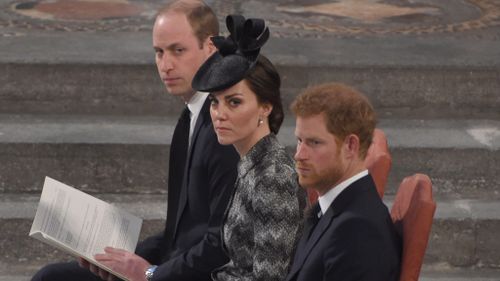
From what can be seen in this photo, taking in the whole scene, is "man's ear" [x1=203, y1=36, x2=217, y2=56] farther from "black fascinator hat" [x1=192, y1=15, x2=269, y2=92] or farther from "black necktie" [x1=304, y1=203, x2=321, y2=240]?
"black necktie" [x1=304, y1=203, x2=321, y2=240]

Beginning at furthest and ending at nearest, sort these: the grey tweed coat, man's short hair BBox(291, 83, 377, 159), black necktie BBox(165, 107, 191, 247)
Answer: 1. black necktie BBox(165, 107, 191, 247)
2. the grey tweed coat
3. man's short hair BBox(291, 83, 377, 159)

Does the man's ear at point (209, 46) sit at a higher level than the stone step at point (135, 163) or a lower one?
higher

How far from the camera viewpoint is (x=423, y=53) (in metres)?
7.05

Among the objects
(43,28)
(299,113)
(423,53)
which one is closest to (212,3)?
(43,28)

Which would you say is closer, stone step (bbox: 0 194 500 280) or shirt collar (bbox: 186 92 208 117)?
shirt collar (bbox: 186 92 208 117)

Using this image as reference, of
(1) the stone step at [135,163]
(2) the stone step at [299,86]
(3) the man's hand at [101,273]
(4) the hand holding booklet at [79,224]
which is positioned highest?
(4) the hand holding booklet at [79,224]

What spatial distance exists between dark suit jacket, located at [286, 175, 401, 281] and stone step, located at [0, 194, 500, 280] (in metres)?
2.34

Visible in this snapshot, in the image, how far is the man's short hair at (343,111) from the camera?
3.56 metres

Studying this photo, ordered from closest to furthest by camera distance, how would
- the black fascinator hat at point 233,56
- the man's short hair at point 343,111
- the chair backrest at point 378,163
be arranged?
the man's short hair at point 343,111, the black fascinator hat at point 233,56, the chair backrest at point 378,163

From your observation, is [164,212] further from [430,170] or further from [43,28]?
[43,28]

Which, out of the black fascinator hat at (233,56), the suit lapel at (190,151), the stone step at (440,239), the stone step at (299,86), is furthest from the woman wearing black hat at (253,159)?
the stone step at (299,86)

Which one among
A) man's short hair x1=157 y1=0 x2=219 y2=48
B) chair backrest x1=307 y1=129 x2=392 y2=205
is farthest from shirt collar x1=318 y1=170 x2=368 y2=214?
man's short hair x1=157 y1=0 x2=219 y2=48

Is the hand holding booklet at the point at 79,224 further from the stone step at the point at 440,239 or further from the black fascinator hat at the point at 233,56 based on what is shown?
the stone step at the point at 440,239

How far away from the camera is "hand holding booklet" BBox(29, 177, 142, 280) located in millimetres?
4320
